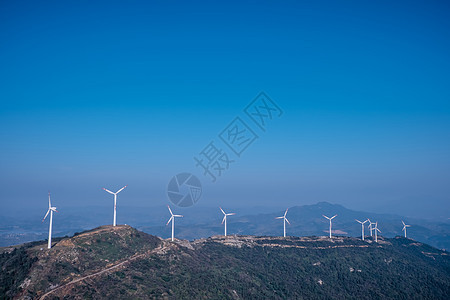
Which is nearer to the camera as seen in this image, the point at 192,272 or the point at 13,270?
the point at 13,270

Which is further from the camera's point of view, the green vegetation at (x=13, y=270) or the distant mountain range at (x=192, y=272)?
the distant mountain range at (x=192, y=272)

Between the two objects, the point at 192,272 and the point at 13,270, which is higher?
the point at 13,270

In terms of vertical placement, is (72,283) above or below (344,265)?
above

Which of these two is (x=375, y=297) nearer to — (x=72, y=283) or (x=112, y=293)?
(x=112, y=293)

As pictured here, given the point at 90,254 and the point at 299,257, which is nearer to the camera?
the point at 90,254

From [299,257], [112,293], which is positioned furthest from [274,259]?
[112,293]

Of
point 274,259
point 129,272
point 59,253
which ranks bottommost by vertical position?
point 274,259

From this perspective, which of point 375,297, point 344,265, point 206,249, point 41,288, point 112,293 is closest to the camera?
point 41,288

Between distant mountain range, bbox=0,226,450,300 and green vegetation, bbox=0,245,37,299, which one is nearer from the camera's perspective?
green vegetation, bbox=0,245,37,299
